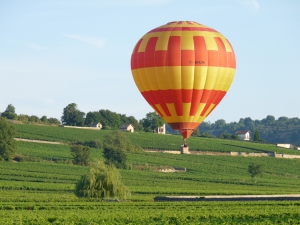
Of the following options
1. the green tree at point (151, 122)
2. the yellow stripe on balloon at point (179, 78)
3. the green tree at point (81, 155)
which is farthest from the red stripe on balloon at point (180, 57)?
the green tree at point (151, 122)

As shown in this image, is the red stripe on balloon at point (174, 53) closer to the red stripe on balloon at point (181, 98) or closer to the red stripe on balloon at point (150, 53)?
the red stripe on balloon at point (150, 53)

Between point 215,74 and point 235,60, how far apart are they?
3348 mm

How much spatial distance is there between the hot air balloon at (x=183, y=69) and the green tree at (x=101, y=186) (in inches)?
440

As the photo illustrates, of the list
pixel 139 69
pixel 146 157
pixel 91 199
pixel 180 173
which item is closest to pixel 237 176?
pixel 180 173

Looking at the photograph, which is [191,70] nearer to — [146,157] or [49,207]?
[49,207]

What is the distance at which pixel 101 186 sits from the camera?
236ft

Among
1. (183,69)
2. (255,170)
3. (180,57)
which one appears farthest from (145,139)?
(180,57)

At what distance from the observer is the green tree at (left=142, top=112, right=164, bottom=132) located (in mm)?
190750

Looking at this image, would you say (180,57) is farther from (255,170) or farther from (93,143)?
(93,143)

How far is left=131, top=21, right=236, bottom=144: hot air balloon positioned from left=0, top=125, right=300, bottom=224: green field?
25.1 feet

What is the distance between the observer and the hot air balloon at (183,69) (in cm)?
6072

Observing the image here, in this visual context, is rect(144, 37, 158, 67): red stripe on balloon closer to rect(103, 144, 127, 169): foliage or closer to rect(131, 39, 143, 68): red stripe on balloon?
rect(131, 39, 143, 68): red stripe on balloon

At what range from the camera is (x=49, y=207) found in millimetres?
60750

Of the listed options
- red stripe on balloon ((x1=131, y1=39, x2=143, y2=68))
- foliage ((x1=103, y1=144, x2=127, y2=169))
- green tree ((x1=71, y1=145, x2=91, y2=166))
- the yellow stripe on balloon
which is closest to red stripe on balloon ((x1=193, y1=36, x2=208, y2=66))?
the yellow stripe on balloon
